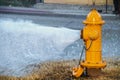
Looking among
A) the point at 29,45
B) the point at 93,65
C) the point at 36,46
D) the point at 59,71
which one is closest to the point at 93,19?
the point at 93,65

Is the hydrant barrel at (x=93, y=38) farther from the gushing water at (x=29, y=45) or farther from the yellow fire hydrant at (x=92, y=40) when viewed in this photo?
the gushing water at (x=29, y=45)

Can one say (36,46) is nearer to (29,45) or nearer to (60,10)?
(29,45)

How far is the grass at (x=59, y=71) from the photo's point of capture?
5.59 meters

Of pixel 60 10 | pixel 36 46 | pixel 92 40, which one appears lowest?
pixel 60 10

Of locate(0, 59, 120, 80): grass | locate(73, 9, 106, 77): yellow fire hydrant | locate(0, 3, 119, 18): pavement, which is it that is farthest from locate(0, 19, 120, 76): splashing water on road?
locate(0, 3, 119, 18): pavement

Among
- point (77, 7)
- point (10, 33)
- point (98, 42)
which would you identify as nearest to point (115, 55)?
point (98, 42)

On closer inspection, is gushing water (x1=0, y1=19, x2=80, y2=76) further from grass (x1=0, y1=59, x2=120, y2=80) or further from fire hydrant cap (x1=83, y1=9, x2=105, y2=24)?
fire hydrant cap (x1=83, y1=9, x2=105, y2=24)

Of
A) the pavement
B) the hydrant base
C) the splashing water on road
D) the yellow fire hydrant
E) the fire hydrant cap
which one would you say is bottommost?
the pavement

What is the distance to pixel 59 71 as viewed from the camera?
19.3 ft

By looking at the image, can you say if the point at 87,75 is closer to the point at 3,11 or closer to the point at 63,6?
the point at 3,11

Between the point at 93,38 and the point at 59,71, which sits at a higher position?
the point at 93,38

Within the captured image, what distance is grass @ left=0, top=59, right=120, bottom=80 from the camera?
5.59 m

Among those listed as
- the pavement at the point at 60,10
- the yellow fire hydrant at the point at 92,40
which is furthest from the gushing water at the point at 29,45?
the pavement at the point at 60,10

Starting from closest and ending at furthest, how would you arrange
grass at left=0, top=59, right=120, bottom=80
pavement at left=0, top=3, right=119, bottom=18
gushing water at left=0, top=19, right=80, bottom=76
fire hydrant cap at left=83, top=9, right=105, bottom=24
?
fire hydrant cap at left=83, top=9, right=105, bottom=24
grass at left=0, top=59, right=120, bottom=80
gushing water at left=0, top=19, right=80, bottom=76
pavement at left=0, top=3, right=119, bottom=18
